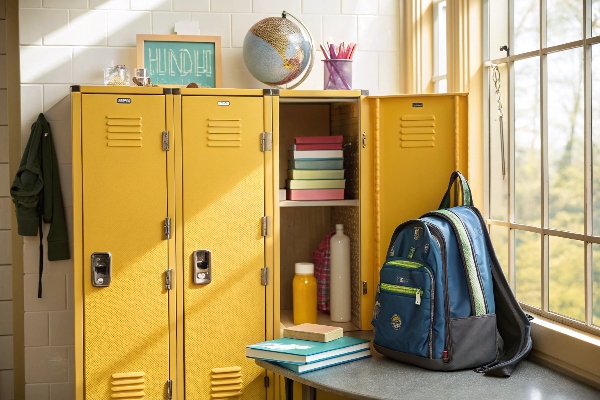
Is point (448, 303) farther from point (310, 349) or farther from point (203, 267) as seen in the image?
point (203, 267)

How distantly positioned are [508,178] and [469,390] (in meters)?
0.94

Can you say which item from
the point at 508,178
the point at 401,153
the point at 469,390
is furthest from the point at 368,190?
the point at 469,390

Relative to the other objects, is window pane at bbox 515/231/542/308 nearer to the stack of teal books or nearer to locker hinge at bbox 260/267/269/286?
the stack of teal books

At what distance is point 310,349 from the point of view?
2.54 meters

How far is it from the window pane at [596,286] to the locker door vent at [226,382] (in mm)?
1309

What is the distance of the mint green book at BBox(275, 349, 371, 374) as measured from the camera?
246 cm

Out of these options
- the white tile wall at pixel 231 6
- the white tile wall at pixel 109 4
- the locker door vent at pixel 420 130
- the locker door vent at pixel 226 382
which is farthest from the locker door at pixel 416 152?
the white tile wall at pixel 109 4

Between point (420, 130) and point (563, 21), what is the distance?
0.67 m

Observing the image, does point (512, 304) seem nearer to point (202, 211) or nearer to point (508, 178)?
point (508, 178)

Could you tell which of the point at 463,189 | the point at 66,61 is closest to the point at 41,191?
the point at 66,61

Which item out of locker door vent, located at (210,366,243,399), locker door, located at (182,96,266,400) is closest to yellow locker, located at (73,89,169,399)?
locker door, located at (182,96,266,400)

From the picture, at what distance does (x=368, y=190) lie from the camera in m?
2.98

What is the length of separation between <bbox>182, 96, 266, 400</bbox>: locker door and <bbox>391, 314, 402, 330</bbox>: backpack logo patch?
0.61 m

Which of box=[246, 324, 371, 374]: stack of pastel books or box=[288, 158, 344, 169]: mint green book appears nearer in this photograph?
box=[246, 324, 371, 374]: stack of pastel books
